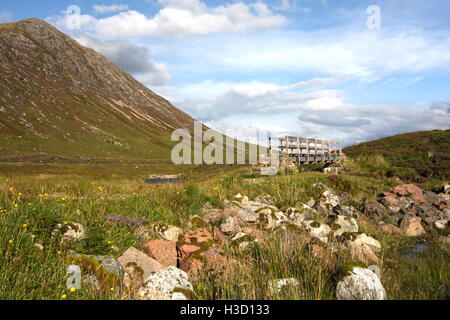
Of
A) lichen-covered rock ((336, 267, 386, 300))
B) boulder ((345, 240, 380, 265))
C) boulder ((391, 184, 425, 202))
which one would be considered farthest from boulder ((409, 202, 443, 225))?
lichen-covered rock ((336, 267, 386, 300))

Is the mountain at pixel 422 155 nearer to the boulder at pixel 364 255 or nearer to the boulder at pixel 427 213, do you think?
the boulder at pixel 427 213

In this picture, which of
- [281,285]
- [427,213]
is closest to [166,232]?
[281,285]

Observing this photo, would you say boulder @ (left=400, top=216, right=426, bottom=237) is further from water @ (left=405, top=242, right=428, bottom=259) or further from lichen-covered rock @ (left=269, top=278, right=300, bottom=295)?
lichen-covered rock @ (left=269, top=278, right=300, bottom=295)

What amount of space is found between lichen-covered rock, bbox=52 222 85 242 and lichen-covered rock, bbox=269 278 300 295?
11.1 feet

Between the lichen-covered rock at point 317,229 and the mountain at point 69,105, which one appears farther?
the mountain at point 69,105

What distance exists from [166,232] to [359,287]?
3.82 meters

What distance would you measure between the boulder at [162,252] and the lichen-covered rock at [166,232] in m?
0.69

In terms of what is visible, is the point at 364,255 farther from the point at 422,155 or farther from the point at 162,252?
the point at 422,155

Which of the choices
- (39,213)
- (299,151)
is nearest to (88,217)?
(39,213)

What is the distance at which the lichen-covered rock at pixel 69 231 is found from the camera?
5.30 meters

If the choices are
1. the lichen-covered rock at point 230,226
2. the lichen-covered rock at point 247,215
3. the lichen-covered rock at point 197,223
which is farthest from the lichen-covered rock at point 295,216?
the lichen-covered rock at point 197,223

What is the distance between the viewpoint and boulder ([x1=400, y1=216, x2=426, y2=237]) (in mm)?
10416

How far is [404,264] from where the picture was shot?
598 cm
